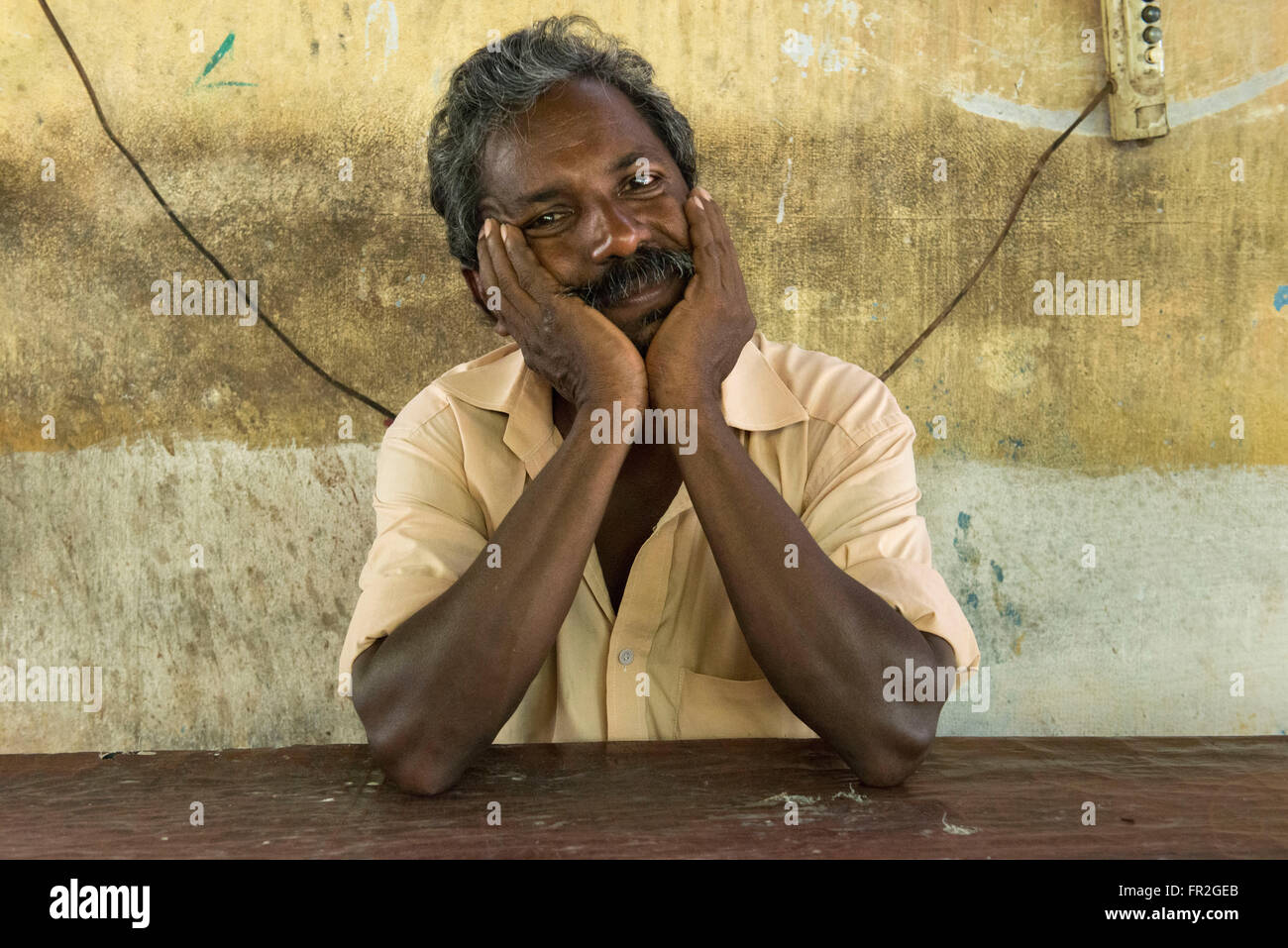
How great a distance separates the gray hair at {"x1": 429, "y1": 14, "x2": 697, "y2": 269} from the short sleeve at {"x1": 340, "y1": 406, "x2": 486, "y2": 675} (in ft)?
1.67

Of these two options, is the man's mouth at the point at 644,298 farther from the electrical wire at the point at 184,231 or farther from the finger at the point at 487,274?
the electrical wire at the point at 184,231

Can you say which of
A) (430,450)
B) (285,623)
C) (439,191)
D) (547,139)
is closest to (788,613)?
(430,450)

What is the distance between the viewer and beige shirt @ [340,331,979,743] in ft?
6.04

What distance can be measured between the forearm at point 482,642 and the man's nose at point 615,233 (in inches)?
18.5

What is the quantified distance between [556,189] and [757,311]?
1.28 m

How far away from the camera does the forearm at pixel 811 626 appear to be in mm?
1428

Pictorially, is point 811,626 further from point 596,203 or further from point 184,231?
point 184,231

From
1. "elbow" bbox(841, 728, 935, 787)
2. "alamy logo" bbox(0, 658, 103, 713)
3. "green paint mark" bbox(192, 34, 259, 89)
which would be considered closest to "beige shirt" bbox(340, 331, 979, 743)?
"elbow" bbox(841, 728, 935, 787)

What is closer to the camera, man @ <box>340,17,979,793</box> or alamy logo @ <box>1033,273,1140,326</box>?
man @ <box>340,17,979,793</box>

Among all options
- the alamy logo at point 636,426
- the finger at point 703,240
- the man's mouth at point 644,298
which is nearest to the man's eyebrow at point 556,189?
the finger at point 703,240

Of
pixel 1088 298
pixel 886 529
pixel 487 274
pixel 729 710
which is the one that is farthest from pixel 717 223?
pixel 1088 298

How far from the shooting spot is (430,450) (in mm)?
1942

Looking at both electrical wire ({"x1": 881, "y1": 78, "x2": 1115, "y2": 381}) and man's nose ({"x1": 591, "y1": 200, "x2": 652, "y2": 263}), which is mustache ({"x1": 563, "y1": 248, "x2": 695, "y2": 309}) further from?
electrical wire ({"x1": 881, "y1": 78, "x2": 1115, "y2": 381})
